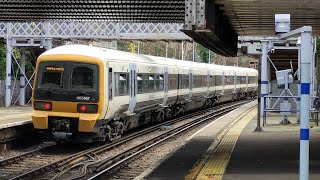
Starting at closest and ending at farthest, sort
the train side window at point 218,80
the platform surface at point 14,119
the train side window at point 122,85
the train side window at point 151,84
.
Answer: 1. the platform surface at point 14,119
2. the train side window at point 122,85
3. the train side window at point 151,84
4. the train side window at point 218,80

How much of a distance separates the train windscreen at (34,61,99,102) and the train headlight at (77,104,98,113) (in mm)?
136

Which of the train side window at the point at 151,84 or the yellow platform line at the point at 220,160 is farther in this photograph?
the train side window at the point at 151,84

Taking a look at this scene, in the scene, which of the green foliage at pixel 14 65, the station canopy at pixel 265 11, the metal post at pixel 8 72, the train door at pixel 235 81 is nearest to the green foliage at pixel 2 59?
the green foliage at pixel 14 65

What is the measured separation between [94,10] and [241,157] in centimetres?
474

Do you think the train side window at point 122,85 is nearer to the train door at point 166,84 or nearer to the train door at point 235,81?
the train door at point 166,84

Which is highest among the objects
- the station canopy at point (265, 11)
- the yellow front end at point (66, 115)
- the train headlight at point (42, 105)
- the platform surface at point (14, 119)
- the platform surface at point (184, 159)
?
the station canopy at point (265, 11)

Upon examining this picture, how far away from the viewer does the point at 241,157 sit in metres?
11.4

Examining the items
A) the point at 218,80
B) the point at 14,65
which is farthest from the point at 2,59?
the point at 218,80

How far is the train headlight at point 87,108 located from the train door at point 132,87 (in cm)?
278

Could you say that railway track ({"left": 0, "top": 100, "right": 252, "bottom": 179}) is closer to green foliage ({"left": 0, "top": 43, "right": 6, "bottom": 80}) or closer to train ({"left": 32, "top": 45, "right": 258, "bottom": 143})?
train ({"left": 32, "top": 45, "right": 258, "bottom": 143})

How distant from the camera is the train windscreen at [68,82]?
14391 millimetres

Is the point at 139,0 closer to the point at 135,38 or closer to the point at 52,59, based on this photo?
the point at 52,59

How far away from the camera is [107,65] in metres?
14.9

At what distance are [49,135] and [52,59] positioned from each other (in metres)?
2.09
